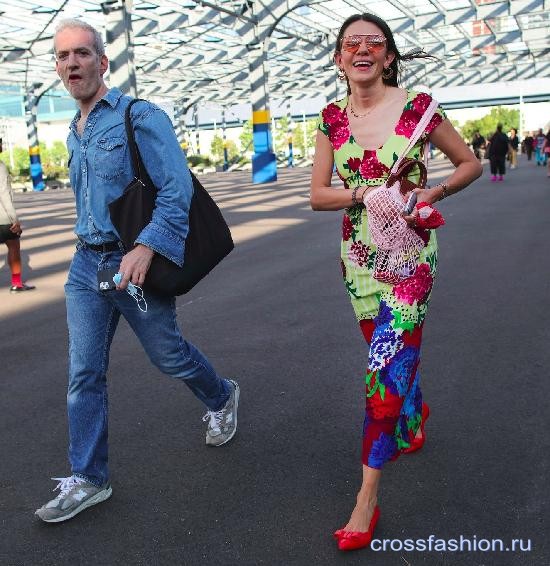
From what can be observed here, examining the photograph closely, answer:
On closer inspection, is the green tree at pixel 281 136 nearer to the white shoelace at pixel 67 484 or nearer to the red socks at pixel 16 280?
the red socks at pixel 16 280

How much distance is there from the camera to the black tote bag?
110 inches

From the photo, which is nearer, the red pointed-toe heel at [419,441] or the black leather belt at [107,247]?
the black leather belt at [107,247]

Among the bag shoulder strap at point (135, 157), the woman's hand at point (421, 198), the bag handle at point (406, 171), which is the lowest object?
the woman's hand at point (421, 198)

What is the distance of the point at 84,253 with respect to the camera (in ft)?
9.92

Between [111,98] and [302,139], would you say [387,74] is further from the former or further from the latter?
[302,139]

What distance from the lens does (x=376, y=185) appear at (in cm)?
275

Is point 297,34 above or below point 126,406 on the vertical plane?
above

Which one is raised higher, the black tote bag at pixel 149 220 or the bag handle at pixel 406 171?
the bag handle at pixel 406 171

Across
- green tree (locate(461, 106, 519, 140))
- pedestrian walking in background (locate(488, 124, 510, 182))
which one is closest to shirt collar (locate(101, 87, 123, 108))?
pedestrian walking in background (locate(488, 124, 510, 182))

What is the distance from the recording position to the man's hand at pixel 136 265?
9.02ft

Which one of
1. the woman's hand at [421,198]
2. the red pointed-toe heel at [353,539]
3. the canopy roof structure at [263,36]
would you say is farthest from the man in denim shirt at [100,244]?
the canopy roof structure at [263,36]

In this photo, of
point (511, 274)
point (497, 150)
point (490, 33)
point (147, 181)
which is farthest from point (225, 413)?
point (490, 33)

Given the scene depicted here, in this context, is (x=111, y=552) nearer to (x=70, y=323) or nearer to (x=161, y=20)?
(x=70, y=323)

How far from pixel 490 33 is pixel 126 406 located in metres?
38.3
